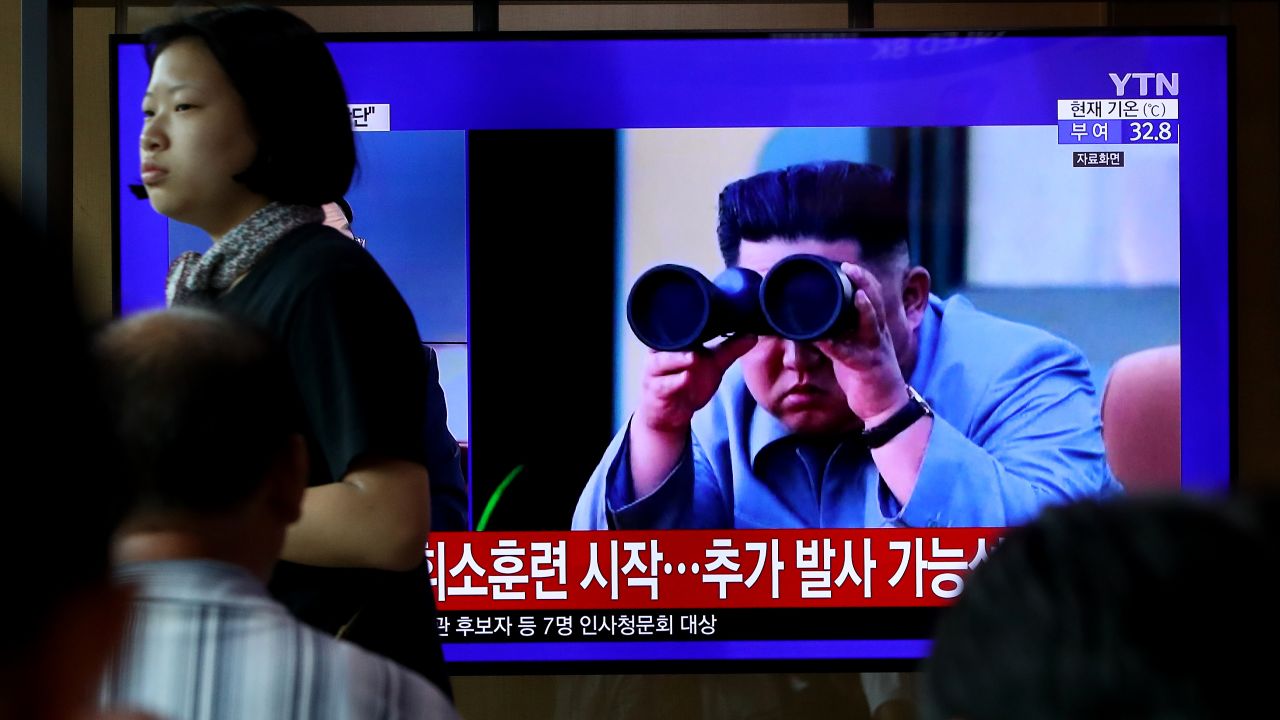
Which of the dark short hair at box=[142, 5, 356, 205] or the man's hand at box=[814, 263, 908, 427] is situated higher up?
the dark short hair at box=[142, 5, 356, 205]

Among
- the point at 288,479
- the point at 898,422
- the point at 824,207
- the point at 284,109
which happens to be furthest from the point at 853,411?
the point at 288,479

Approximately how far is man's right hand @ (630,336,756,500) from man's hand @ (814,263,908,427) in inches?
7.0

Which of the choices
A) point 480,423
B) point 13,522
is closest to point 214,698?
point 13,522

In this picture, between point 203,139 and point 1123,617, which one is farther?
point 203,139

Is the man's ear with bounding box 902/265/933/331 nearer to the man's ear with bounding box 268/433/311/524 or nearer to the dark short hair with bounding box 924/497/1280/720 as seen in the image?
the man's ear with bounding box 268/433/311/524

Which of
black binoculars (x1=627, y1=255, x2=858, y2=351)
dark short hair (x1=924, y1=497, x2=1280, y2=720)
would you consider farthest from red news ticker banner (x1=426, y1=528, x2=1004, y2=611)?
dark short hair (x1=924, y1=497, x2=1280, y2=720)

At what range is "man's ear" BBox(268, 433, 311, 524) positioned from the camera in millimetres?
1158

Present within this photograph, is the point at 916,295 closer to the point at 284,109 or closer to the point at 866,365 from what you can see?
the point at 866,365

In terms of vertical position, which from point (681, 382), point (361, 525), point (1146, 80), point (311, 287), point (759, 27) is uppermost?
point (759, 27)

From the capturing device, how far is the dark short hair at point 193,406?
109 cm

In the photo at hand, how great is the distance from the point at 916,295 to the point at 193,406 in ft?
5.94

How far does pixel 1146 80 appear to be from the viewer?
272 centimetres

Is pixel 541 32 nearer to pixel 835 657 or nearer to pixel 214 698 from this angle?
pixel 835 657

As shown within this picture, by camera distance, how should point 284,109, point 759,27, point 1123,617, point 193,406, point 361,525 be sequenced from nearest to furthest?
1. point 1123,617
2. point 193,406
3. point 361,525
4. point 284,109
5. point 759,27
